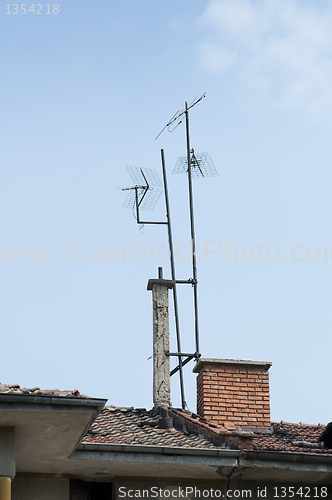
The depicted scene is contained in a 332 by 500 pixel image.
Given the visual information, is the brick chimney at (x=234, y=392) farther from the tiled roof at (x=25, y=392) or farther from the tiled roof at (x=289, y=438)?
the tiled roof at (x=25, y=392)

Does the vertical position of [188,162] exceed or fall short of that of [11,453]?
it exceeds it

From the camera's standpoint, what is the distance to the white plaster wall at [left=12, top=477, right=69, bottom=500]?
884 cm

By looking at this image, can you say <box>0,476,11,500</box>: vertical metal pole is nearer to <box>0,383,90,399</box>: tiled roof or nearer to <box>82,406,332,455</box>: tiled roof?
<box>0,383,90,399</box>: tiled roof

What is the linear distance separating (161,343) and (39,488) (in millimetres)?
4490

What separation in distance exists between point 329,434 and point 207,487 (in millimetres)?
2132

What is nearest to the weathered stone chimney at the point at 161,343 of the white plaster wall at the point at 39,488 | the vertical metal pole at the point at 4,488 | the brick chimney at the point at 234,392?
the brick chimney at the point at 234,392

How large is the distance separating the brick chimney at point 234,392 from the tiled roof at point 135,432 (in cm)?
109

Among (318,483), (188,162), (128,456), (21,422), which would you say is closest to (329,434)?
(318,483)

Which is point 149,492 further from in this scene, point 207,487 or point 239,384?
point 239,384

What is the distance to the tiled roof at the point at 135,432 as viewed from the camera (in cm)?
912

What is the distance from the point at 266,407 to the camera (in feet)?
40.3

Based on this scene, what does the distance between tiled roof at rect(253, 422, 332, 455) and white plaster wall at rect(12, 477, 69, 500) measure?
104 inches

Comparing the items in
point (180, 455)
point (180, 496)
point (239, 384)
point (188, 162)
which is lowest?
point (180, 496)

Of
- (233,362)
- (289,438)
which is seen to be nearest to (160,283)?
(233,362)
